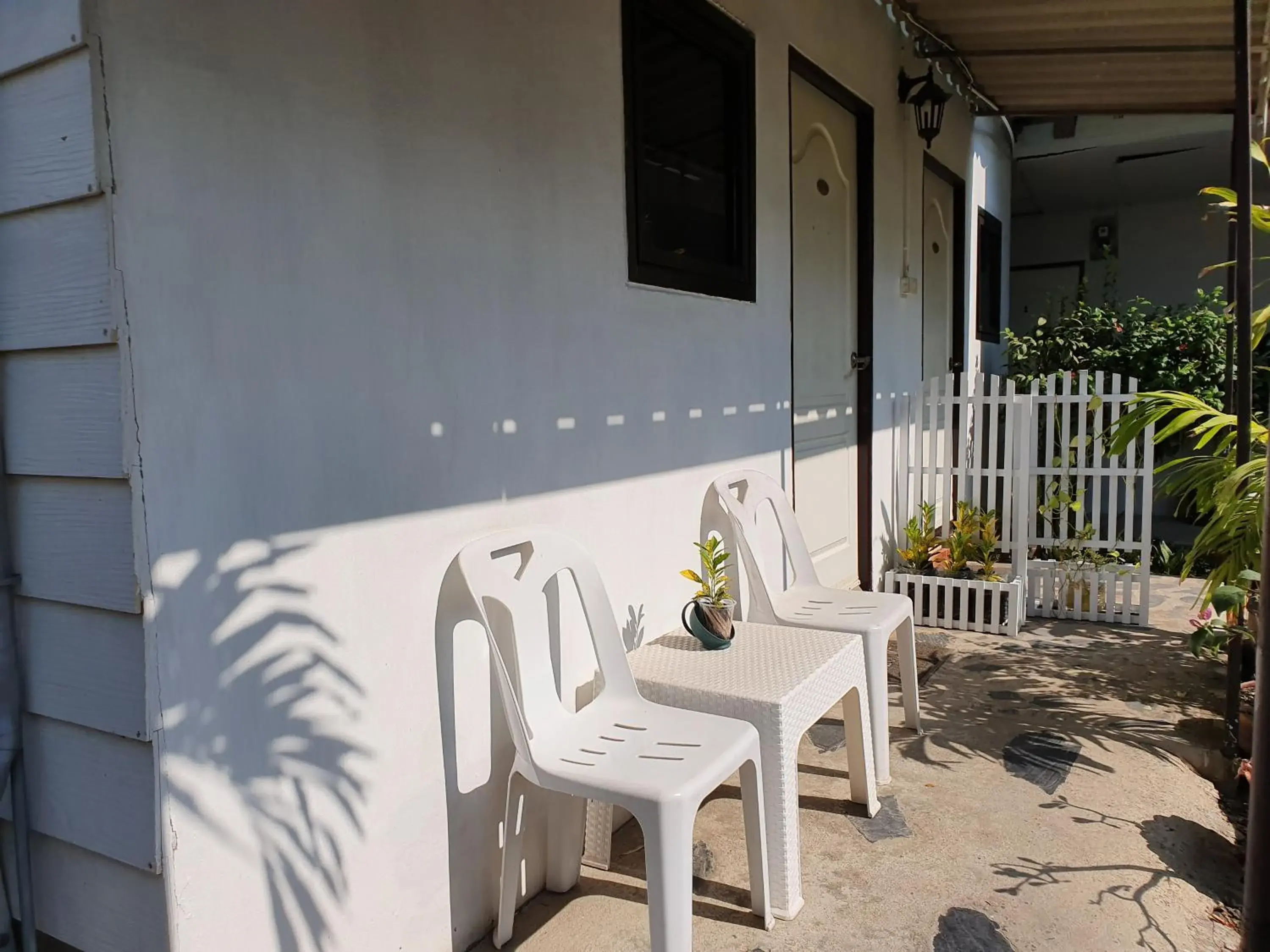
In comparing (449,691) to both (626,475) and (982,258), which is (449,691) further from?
(982,258)

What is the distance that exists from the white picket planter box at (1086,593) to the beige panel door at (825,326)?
953mm

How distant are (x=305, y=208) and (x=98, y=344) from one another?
1.45ft

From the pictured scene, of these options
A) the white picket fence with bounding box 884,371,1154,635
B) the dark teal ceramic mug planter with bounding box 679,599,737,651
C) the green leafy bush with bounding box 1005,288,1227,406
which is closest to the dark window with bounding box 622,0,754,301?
the dark teal ceramic mug planter with bounding box 679,599,737,651

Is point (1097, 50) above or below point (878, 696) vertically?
above

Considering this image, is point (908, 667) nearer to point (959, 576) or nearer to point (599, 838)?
point (599, 838)

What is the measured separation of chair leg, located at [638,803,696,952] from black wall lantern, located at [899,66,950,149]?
4.23 meters

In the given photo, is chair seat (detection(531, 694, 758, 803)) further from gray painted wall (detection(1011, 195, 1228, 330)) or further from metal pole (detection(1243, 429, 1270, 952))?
gray painted wall (detection(1011, 195, 1228, 330))

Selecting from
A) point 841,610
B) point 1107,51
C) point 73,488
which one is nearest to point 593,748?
point 73,488

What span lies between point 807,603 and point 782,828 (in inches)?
40.2

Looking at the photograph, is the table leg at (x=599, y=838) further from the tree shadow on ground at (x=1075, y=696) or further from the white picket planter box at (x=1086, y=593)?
the white picket planter box at (x=1086, y=593)

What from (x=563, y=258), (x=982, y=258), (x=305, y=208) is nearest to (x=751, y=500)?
(x=563, y=258)

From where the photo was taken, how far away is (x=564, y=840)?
2.15 metres

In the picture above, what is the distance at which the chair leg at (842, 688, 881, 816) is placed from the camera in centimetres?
247

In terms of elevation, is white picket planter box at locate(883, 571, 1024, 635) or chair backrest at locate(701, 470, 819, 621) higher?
chair backrest at locate(701, 470, 819, 621)
